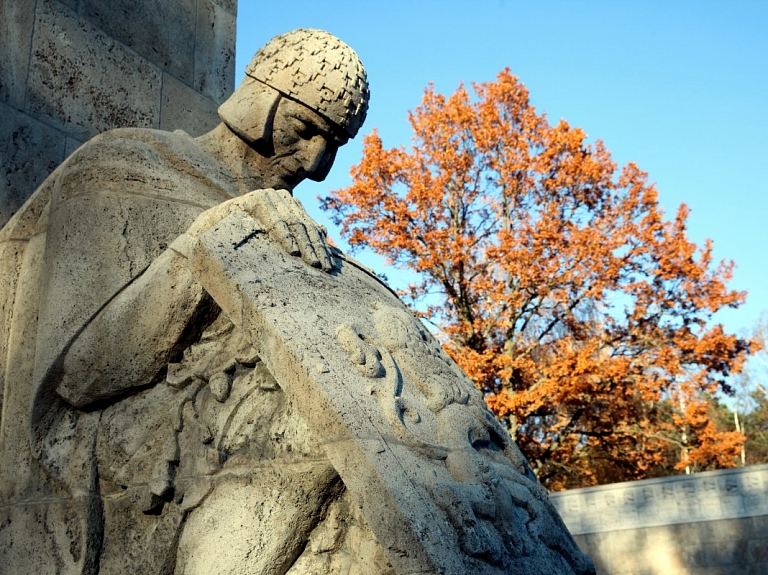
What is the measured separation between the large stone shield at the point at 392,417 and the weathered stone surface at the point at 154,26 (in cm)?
236

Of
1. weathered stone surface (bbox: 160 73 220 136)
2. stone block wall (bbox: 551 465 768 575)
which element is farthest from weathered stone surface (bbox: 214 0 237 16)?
stone block wall (bbox: 551 465 768 575)

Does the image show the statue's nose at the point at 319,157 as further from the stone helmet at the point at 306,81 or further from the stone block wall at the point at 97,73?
the stone block wall at the point at 97,73

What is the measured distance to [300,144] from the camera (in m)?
3.50

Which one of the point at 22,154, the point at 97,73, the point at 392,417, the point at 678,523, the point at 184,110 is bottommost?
the point at 678,523

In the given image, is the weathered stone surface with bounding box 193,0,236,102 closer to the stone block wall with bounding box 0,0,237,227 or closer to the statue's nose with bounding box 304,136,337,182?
the stone block wall with bounding box 0,0,237,227

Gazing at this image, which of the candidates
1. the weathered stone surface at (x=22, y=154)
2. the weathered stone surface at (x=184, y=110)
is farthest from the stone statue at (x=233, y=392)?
the weathered stone surface at (x=184, y=110)

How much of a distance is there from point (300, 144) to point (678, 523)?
30.0 ft

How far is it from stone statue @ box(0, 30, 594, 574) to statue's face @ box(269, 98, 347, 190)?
0.01m

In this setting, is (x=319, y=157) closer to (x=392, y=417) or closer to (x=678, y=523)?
(x=392, y=417)

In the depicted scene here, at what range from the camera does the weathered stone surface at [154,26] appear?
4586mm

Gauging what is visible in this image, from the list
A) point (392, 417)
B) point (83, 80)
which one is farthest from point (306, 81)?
point (83, 80)

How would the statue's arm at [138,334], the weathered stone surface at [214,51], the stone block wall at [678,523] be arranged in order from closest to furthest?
1. the statue's arm at [138,334]
2. the weathered stone surface at [214,51]
3. the stone block wall at [678,523]

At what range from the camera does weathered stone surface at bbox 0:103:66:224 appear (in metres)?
3.97

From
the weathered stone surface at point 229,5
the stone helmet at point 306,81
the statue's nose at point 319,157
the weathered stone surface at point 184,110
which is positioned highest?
the weathered stone surface at point 229,5
